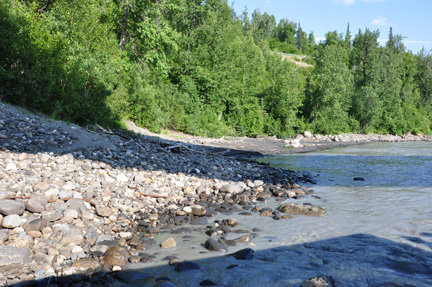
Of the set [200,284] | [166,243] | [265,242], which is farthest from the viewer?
[265,242]

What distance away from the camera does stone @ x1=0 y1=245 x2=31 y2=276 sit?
14.4 ft

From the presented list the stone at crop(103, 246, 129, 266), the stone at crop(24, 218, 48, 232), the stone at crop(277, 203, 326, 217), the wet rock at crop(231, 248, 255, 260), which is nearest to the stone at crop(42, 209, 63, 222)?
the stone at crop(24, 218, 48, 232)

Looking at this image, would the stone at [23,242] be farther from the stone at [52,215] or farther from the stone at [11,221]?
the stone at [52,215]

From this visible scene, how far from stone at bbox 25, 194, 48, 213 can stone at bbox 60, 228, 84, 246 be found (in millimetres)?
904

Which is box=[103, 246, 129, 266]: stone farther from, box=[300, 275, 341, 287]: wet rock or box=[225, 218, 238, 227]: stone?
box=[300, 275, 341, 287]: wet rock

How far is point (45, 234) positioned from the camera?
538 cm

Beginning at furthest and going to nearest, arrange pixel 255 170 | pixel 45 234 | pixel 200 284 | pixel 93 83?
pixel 93 83 < pixel 255 170 < pixel 45 234 < pixel 200 284

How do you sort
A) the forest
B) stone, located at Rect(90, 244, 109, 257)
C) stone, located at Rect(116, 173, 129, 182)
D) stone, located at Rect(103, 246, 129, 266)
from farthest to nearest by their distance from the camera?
the forest → stone, located at Rect(116, 173, 129, 182) → stone, located at Rect(90, 244, 109, 257) → stone, located at Rect(103, 246, 129, 266)

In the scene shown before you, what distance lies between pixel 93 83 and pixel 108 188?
10.2 metres

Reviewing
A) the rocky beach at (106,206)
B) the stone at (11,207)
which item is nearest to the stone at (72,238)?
the rocky beach at (106,206)

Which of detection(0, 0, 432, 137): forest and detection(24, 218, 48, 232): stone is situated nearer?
detection(24, 218, 48, 232): stone

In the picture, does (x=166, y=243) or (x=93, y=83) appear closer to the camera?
(x=166, y=243)

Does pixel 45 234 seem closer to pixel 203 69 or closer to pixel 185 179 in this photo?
pixel 185 179

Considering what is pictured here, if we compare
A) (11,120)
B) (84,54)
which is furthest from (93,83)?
(11,120)
